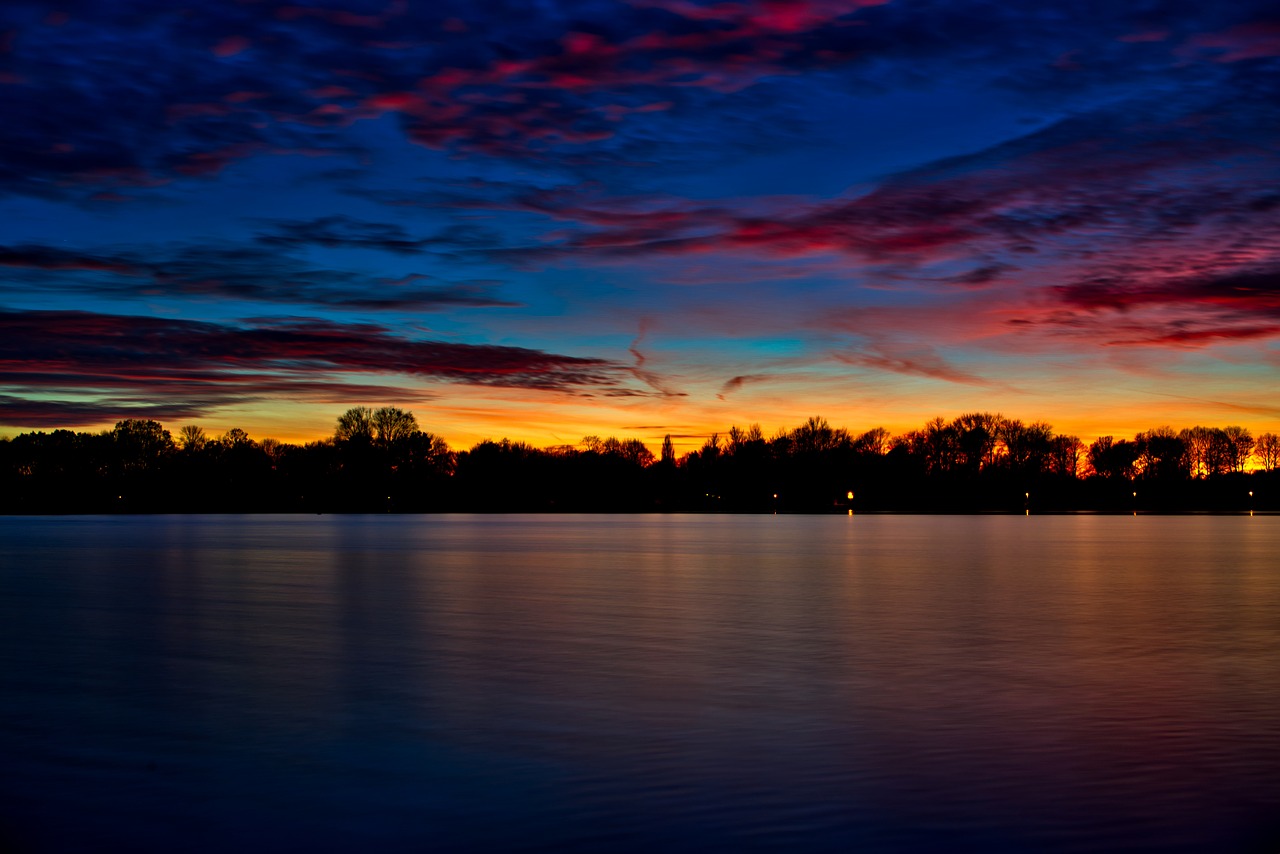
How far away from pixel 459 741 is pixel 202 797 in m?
3.55

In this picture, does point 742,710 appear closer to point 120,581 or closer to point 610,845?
point 610,845

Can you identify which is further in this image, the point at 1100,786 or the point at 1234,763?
the point at 1234,763

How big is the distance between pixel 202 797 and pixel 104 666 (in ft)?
36.2

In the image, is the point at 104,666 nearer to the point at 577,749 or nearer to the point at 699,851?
the point at 577,749

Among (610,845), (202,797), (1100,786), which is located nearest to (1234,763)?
(1100,786)

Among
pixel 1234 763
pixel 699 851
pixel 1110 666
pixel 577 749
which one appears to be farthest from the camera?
pixel 1110 666

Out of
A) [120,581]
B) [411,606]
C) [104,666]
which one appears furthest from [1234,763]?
[120,581]

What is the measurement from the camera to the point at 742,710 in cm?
1659

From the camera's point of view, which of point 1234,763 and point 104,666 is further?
point 104,666

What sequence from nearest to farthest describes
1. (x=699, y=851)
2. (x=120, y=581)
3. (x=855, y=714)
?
(x=699, y=851)
(x=855, y=714)
(x=120, y=581)

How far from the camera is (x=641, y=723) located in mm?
15562

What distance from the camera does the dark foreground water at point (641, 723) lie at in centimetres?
1055

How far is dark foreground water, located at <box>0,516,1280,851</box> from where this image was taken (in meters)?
10.5

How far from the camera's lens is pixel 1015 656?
22.2 metres
